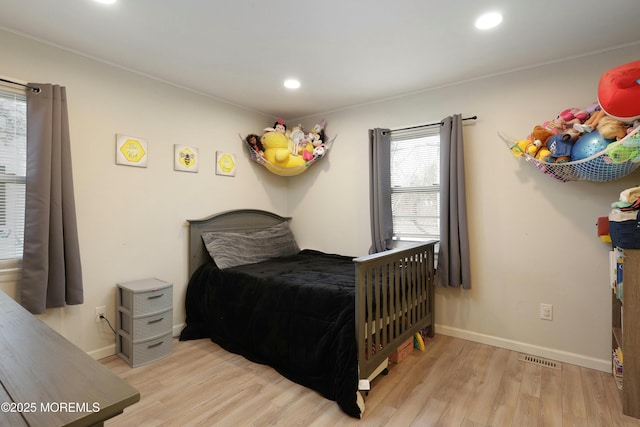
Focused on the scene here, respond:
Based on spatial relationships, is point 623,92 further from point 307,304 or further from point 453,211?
point 307,304

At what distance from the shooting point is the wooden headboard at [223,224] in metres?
2.92

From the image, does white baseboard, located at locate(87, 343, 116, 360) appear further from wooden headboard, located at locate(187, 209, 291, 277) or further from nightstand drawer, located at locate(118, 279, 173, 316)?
wooden headboard, located at locate(187, 209, 291, 277)

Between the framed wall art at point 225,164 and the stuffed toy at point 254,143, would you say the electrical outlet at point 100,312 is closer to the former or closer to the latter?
the framed wall art at point 225,164

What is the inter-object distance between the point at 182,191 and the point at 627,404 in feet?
10.9

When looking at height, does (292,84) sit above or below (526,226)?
above

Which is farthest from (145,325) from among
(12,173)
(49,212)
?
(12,173)

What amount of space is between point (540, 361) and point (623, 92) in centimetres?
184

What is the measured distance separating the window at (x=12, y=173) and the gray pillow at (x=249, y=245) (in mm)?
1260

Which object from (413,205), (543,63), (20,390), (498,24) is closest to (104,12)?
(20,390)

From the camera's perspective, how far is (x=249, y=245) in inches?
125

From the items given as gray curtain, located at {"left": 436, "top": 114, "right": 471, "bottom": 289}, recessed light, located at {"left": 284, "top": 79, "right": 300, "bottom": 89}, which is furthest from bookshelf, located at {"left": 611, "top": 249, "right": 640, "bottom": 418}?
recessed light, located at {"left": 284, "top": 79, "right": 300, "bottom": 89}

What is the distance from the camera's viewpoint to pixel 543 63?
2369mm

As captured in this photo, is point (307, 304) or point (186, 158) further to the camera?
point (186, 158)

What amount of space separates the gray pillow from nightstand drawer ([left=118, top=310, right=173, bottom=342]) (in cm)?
59
